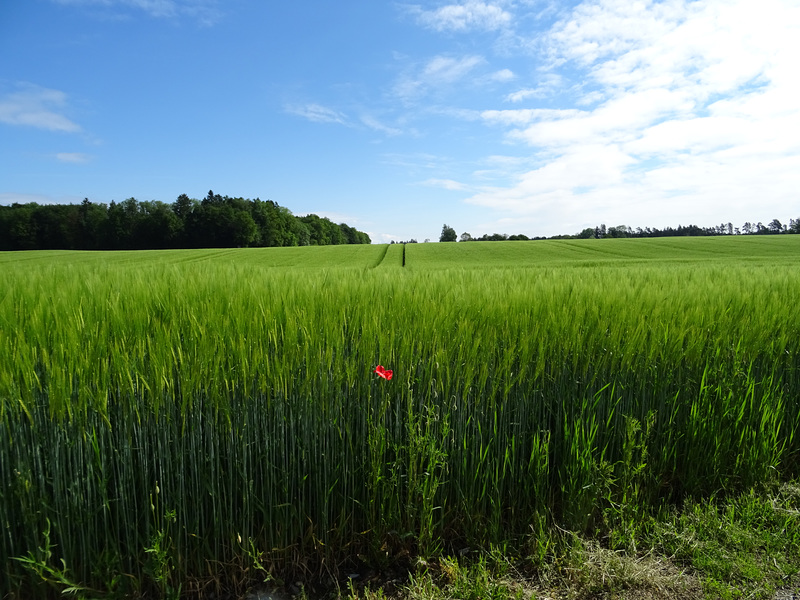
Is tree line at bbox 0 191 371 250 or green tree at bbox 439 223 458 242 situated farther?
green tree at bbox 439 223 458 242

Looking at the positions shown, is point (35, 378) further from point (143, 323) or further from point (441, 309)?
point (441, 309)

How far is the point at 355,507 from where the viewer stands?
162 centimetres

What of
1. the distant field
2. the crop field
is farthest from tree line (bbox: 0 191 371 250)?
the crop field

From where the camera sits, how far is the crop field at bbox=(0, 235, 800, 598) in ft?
4.52

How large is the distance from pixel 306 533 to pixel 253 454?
0.36 m

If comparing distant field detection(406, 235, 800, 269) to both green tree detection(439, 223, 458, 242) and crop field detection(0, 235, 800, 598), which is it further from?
green tree detection(439, 223, 458, 242)

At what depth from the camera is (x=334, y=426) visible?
1572 mm

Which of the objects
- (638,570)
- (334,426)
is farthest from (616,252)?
(334,426)

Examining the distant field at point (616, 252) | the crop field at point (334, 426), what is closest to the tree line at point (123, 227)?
the distant field at point (616, 252)

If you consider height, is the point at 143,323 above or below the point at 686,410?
above

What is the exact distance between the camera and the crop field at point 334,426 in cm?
138

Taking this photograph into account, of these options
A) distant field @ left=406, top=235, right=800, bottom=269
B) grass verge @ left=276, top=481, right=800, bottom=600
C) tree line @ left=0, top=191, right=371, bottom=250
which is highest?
tree line @ left=0, top=191, right=371, bottom=250

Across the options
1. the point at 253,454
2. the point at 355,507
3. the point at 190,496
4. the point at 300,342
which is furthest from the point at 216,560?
the point at 300,342

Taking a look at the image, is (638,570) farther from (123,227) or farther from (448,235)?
(448,235)
